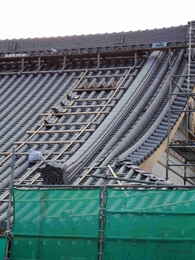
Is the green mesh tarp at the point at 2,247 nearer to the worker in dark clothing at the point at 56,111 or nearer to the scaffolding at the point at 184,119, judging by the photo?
the scaffolding at the point at 184,119

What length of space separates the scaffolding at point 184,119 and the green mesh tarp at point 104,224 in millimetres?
4595

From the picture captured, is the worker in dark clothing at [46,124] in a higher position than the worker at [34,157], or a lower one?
higher

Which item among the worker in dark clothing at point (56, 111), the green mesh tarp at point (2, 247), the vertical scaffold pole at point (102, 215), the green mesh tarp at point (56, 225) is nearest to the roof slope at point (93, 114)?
the worker in dark clothing at point (56, 111)

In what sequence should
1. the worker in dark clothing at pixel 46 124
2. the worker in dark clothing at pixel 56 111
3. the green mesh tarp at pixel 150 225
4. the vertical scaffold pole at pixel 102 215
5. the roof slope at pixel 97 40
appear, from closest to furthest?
1. the green mesh tarp at pixel 150 225
2. the vertical scaffold pole at pixel 102 215
3. the worker in dark clothing at pixel 46 124
4. the worker in dark clothing at pixel 56 111
5. the roof slope at pixel 97 40

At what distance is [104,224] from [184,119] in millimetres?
7925

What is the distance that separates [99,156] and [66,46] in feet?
24.2

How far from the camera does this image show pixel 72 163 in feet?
44.4

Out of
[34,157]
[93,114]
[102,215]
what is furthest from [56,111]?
[102,215]

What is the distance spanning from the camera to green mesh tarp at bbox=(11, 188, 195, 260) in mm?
9125

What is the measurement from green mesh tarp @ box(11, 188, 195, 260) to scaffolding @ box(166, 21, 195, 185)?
15.1 feet

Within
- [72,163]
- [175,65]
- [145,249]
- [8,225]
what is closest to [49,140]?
[72,163]

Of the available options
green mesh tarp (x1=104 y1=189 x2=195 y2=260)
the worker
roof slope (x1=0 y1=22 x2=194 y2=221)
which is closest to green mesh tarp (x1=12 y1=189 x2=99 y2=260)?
green mesh tarp (x1=104 y1=189 x2=195 y2=260)

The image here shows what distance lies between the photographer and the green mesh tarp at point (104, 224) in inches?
359

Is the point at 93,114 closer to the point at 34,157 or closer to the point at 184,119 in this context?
Result: the point at 184,119
